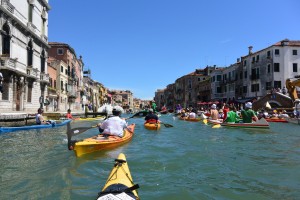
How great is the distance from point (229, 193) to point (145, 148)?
17.5ft

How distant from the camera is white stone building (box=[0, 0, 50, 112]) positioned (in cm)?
2384

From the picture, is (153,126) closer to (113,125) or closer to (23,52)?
(113,125)

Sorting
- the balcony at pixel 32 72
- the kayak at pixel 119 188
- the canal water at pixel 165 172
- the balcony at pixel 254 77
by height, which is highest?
the balcony at pixel 254 77

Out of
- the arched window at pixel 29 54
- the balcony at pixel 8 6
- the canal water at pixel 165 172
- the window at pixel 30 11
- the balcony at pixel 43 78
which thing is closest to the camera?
the canal water at pixel 165 172

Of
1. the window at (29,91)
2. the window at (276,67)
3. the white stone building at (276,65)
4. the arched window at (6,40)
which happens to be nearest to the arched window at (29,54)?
the window at (29,91)

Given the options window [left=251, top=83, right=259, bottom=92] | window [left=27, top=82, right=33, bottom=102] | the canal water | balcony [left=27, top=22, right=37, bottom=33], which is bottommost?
the canal water

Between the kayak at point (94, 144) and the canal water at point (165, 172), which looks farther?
the kayak at point (94, 144)

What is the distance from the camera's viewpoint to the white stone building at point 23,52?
23844 mm

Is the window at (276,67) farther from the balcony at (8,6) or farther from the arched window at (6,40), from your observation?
the arched window at (6,40)

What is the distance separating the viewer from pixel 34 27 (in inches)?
1218

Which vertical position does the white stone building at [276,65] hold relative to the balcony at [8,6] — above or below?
below

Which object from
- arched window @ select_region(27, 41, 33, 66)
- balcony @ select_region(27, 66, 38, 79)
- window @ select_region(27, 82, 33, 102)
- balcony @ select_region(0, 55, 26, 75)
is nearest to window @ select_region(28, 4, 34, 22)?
arched window @ select_region(27, 41, 33, 66)

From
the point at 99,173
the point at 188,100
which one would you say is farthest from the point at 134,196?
the point at 188,100

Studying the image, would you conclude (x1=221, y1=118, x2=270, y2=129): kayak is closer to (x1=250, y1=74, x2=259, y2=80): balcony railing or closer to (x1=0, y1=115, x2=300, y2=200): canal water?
(x1=0, y1=115, x2=300, y2=200): canal water
